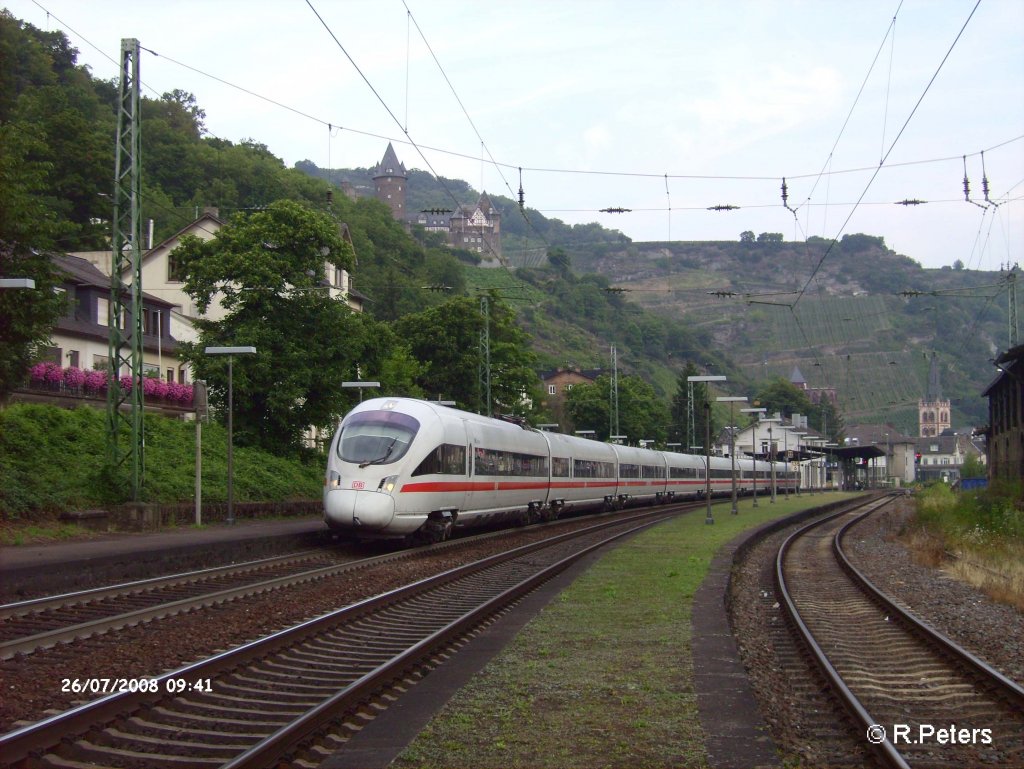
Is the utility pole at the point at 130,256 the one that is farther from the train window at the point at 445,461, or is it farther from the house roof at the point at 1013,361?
the house roof at the point at 1013,361

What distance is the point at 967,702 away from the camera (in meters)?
9.32

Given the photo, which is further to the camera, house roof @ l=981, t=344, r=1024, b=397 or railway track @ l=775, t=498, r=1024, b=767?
house roof @ l=981, t=344, r=1024, b=397

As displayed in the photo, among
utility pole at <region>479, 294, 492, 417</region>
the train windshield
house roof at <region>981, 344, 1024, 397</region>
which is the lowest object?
the train windshield

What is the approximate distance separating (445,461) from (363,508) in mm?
3104

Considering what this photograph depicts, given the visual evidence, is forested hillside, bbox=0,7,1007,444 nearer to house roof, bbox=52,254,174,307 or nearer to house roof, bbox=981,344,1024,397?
house roof, bbox=52,254,174,307

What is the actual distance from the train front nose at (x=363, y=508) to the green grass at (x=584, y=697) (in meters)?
7.15

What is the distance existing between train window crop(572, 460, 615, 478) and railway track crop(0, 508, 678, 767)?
2812 centimetres

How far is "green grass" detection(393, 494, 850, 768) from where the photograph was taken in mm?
7211

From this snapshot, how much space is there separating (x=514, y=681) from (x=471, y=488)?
18014 mm

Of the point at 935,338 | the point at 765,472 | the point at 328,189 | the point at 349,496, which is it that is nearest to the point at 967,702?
the point at 349,496

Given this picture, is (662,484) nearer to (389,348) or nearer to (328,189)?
(389,348)

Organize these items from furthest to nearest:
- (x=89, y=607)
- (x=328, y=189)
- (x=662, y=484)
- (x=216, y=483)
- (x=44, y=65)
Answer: (x=328, y=189) → (x=44, y=65) → (x=662, y=484) → (x=216, y=483) → (x=89, y=607)

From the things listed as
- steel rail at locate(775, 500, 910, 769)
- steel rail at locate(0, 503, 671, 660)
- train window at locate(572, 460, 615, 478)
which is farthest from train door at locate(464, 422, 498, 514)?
train window at locate(572, 460, 615, 478)

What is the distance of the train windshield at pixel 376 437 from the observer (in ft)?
75.4
